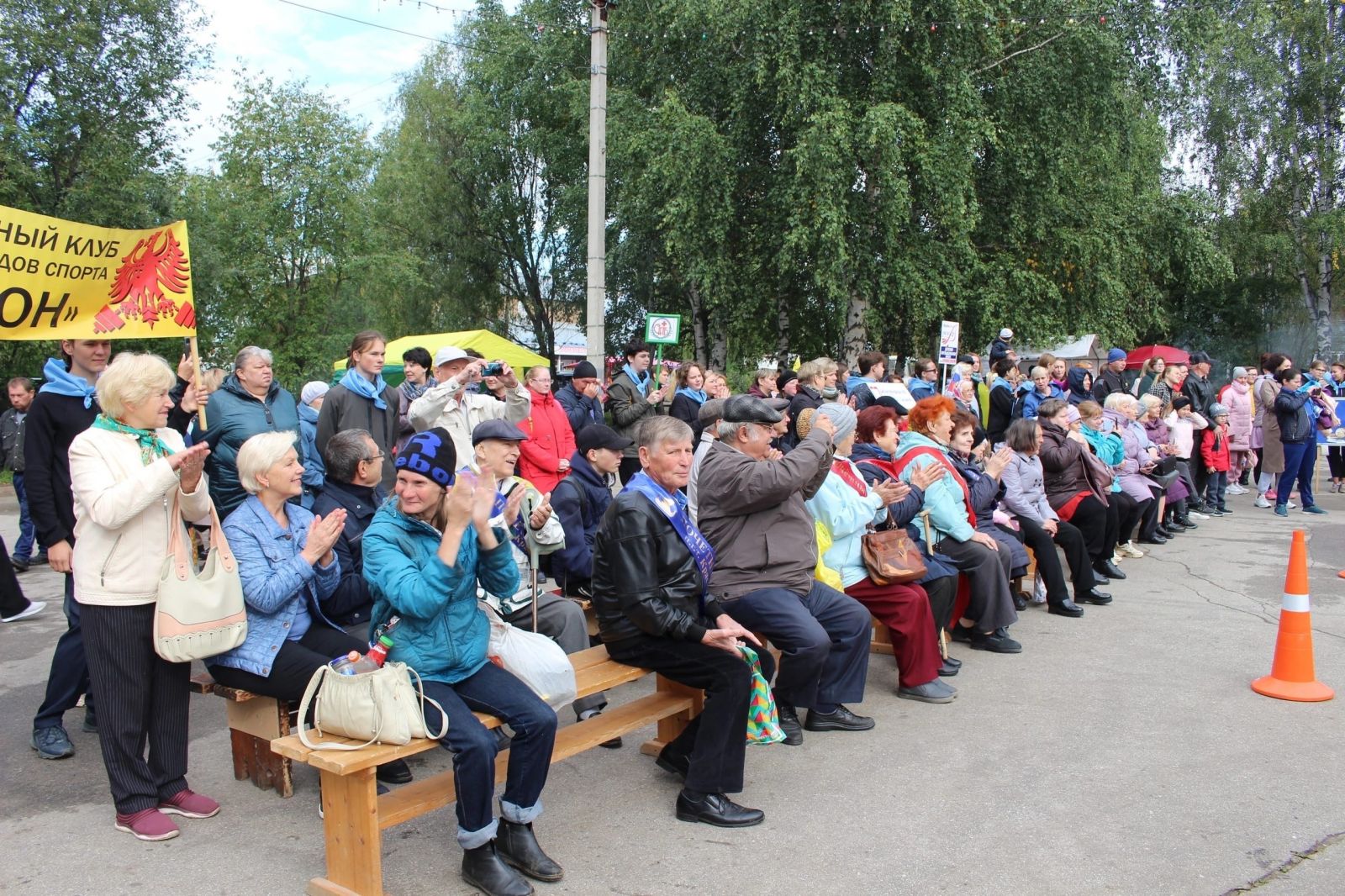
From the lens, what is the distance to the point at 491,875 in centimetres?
353

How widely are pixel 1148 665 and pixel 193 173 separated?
24.6 m

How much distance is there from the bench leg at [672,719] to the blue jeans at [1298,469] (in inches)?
438

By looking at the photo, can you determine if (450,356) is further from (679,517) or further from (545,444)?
(679,517)

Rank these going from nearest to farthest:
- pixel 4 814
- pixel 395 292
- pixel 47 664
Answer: pixel 4 814 → pixel 47 664 → pixel 395 292

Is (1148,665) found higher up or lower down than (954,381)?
lower down

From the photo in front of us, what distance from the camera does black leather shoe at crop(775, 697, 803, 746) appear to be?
5.02 m

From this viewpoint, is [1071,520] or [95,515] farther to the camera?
[1071,520]

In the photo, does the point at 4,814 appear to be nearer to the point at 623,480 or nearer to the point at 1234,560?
the point at 623,480

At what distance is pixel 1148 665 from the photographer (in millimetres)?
6375

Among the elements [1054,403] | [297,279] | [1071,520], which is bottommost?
[1071,520]

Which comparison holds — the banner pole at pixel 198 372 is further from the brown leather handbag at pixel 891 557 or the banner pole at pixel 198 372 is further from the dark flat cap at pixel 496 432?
the brown leather handbag at pixel 891 557

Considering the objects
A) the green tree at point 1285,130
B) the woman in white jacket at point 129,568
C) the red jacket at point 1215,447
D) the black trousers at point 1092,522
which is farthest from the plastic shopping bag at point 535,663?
the green tree at point 1285,130

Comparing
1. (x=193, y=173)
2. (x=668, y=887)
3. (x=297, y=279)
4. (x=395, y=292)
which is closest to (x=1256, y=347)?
(x=395, y=292)

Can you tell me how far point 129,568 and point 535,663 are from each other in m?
1.57
